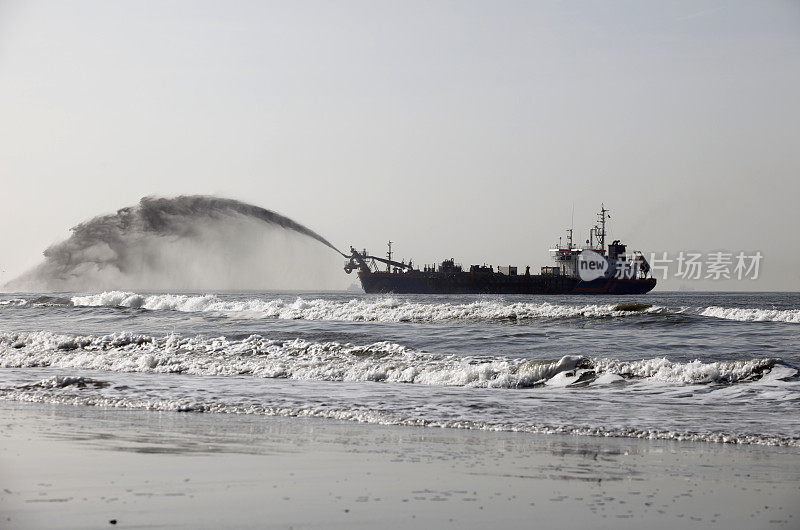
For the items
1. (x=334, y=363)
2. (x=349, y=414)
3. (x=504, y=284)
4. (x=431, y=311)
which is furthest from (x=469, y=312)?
(x=504, y=284)

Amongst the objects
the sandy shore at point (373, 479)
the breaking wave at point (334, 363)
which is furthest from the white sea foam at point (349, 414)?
the breaking wave at point (334, 363)

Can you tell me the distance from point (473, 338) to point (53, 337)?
12.9 meters

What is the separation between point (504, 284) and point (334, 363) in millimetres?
79037

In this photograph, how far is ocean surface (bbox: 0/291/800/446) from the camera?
1184 cm

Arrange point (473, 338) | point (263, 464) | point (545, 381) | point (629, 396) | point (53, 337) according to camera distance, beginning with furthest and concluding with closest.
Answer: point (53, 337) < point (473, 338) < point (545, 381) < point (629, 396) < point (263, 464)

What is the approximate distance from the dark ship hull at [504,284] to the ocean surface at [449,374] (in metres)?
65.2

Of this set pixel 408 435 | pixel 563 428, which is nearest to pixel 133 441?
pixel 408 435

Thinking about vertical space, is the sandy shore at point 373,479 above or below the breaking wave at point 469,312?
below

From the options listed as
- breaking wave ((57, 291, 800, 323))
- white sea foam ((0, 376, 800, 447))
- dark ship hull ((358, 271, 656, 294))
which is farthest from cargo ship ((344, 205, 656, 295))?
white sea foam ((0, 376, 800, 447))

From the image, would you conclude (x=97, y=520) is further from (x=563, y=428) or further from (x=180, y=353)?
(x=180, y=353)

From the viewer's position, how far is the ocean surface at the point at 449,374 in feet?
38.8

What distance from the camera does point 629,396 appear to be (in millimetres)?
14266

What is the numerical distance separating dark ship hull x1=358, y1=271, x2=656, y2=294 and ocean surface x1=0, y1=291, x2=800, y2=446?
214 ft

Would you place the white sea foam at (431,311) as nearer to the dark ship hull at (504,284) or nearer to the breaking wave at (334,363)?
the breaking wave at (334,363)
